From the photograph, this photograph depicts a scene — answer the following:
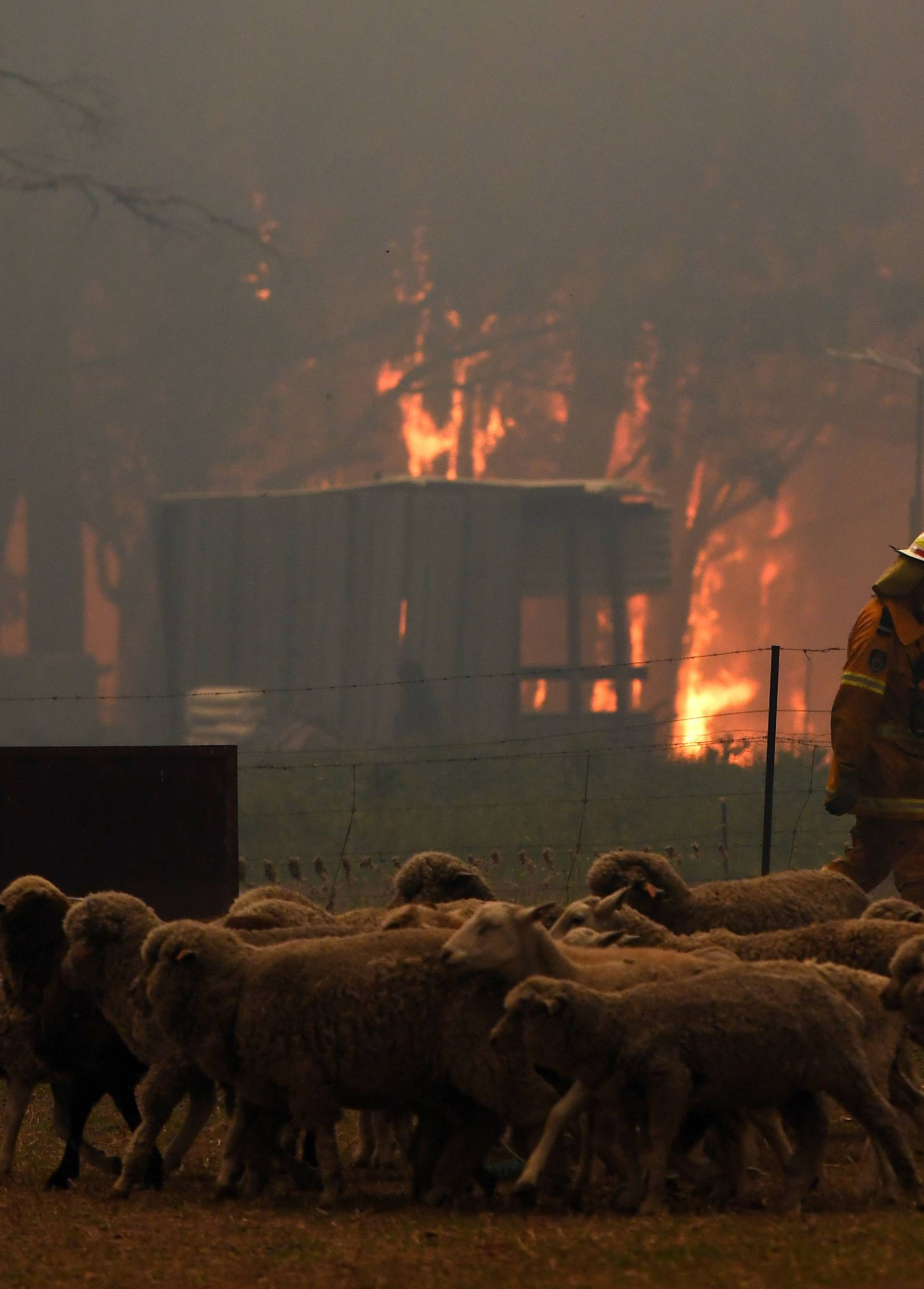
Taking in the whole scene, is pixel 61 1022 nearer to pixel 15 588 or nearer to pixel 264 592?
pixel 264 592

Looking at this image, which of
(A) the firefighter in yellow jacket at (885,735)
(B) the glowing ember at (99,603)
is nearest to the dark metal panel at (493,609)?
(B) the glowing ember at (99,603)

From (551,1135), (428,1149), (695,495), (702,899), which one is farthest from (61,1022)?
(695,495)

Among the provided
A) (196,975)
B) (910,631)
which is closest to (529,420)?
(910,631)

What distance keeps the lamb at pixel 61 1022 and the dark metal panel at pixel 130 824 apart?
20.6 feet

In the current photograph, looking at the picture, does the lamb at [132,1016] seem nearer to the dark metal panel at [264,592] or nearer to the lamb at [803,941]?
the lamb at [803,941]

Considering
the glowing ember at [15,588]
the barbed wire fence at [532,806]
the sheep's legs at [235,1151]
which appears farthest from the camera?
the glowing ember at [15,588]

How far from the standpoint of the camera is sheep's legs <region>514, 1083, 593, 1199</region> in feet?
23.9

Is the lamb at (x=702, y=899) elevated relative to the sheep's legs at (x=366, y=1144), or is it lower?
elevated

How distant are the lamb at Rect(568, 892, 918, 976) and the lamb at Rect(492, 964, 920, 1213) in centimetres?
137

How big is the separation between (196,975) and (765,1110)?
2.65 meters

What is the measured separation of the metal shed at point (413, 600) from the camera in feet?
173

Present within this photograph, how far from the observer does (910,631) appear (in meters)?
14.4

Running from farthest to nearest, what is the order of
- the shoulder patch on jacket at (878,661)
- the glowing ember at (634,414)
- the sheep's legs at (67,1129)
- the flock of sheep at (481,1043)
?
the glowing ember at (634,414) < the shoulder patch on jacket at (878,661) < the sheep's legs at (67,1129) < the flock of sheep at (481,1043)

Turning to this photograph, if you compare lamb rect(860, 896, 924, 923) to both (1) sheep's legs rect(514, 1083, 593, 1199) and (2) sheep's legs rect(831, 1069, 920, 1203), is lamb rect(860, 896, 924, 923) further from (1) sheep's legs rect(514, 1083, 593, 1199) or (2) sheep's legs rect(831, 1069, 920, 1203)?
(1) sheep's legs rect(514, 1083, 593, 1199)
